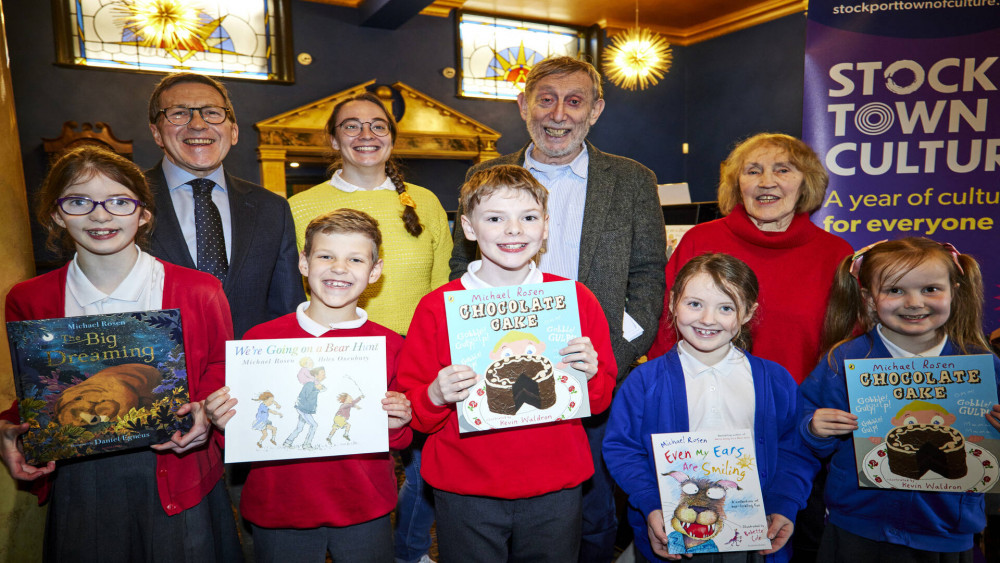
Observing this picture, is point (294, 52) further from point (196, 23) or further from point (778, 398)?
point (778, 398)

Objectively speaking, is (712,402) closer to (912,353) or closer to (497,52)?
(912,353)

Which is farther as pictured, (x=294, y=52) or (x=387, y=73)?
(x=387, y=73)

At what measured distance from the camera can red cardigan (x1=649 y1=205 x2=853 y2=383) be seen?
2.05 meters

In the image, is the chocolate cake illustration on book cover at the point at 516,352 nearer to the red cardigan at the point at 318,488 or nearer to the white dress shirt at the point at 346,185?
the red cardigan at the point at 318,488

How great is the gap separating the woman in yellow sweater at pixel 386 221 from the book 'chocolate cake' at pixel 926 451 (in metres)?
1.58

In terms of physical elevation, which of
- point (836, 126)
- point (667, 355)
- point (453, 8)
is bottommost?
point (667, 355)

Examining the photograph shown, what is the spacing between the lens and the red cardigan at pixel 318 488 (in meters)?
1.54

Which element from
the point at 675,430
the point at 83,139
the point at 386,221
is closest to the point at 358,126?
the point at 386,221

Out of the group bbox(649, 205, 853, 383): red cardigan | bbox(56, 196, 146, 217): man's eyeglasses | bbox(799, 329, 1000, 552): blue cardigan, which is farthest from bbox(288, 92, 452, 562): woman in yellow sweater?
bbox(799, 329, 1000, 552): blue cardigan

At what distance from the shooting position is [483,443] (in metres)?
1.55

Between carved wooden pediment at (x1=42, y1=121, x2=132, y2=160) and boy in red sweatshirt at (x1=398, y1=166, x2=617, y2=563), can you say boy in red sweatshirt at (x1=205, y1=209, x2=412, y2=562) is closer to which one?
boy in red sweatshirt at (x1=398, y1=166, x2=617, y2=563)

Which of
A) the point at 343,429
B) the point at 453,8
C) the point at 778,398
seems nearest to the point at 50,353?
the point at 343,429

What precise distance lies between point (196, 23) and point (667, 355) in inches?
273

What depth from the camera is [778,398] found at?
1.66 meters
